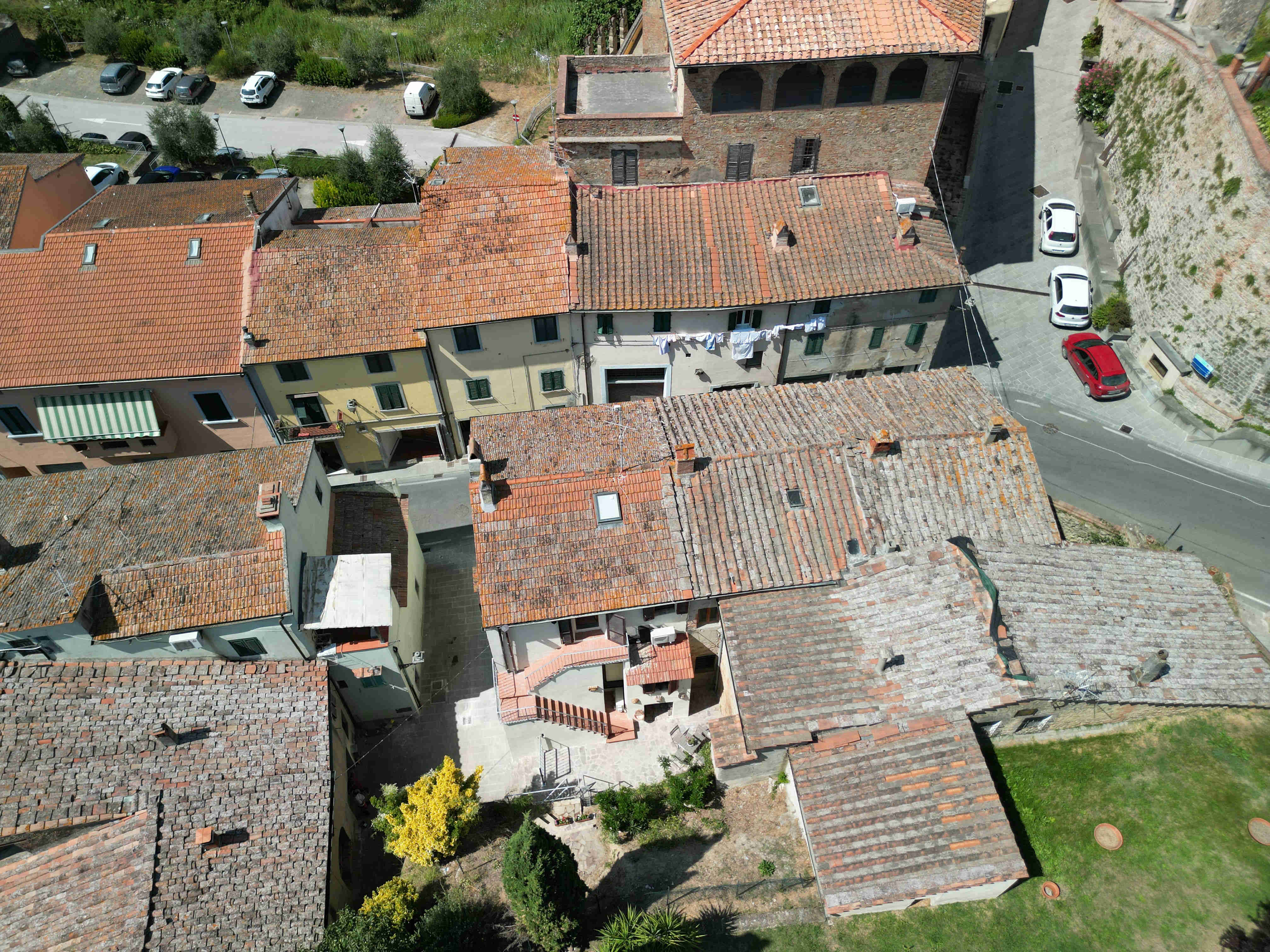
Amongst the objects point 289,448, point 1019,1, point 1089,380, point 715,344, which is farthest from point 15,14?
point 1089,380

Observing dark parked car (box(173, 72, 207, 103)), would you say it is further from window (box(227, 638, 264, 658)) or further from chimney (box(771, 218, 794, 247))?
window (box(227, 638, 264, 658))

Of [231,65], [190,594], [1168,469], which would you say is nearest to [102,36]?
[231,65]

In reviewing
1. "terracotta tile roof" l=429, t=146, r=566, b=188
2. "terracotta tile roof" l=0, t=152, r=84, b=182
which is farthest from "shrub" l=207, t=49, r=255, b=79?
"terracotta tile roof" l=429, t=146, r=566, b=188

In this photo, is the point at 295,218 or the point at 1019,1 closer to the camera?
the point at 295,218

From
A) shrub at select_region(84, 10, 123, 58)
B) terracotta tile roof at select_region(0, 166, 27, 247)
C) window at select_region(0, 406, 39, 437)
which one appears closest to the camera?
window at select_region(0, 406, 39, 437)

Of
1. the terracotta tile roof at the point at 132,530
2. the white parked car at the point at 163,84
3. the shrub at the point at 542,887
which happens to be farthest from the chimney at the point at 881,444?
the white parked car at the point at 163,84

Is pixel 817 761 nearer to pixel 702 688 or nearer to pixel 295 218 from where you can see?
pixel 702 688

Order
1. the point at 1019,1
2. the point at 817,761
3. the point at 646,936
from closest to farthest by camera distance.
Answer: the point at 646,936 → the point at 817,761 → the point at 1019,1
